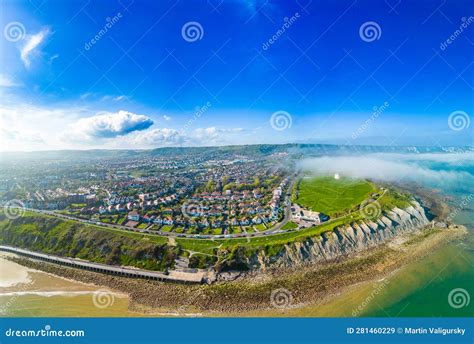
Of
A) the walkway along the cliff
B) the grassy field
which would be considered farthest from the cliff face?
the grassy field

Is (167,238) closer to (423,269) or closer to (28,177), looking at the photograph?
(423,269)

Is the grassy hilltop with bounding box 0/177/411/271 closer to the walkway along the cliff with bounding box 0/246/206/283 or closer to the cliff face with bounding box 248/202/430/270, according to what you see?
the walkway along the cliff with bounding box 0/246/206/283

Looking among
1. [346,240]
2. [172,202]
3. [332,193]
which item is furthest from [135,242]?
[332,193]

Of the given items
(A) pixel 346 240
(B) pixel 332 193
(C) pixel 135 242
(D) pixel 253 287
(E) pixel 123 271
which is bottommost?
(D) pixel 253 287

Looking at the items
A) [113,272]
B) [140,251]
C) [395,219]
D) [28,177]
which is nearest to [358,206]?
[395,219]

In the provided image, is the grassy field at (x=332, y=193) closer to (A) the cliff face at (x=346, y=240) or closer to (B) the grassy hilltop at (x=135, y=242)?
(B) the grassy hilltop at (x=135, y=242)

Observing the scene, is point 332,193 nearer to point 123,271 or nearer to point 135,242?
point 135,242
